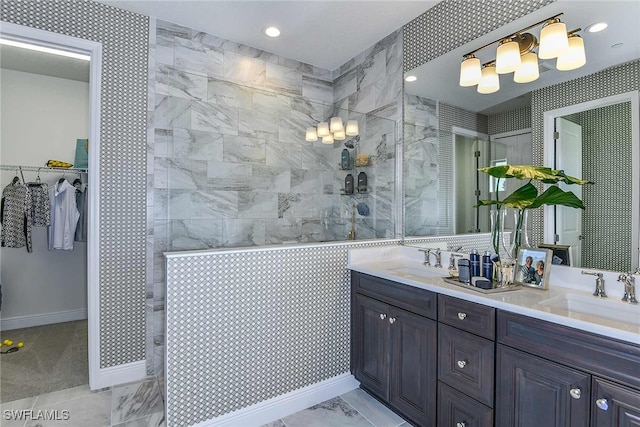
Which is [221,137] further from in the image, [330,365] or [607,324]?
[607,324]

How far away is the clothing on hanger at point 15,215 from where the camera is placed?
3.15m

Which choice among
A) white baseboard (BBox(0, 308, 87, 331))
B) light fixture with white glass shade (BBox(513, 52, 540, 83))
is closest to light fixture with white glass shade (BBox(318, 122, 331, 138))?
light fixture with white glass shade (BBox(513, 52, 540, 83))

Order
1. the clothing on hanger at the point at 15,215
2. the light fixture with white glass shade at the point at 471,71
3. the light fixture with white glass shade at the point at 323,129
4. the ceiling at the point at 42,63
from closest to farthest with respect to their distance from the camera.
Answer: the light fixture with white glass shade at the point at 471,71
the light fixture with white glass shade at the point at 323,129
the ceiling at the point at 42,63
the clothing on hanger at the point at 15,215

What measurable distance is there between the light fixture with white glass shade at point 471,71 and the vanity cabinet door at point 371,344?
5.18 feet

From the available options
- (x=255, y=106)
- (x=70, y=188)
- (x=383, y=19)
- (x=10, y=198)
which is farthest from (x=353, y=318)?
(x=10, y=198)

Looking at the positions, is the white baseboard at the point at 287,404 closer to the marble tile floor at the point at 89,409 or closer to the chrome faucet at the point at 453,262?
the marble tile floor at the point at 89,409

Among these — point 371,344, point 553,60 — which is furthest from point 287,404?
point 553,60

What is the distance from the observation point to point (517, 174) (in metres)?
1.72

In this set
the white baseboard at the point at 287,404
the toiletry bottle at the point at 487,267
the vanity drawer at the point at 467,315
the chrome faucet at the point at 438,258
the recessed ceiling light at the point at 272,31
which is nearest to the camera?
the vanity drawer at the point at 467,315

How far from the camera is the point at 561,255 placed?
5.40ft

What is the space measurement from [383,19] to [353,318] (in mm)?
2376

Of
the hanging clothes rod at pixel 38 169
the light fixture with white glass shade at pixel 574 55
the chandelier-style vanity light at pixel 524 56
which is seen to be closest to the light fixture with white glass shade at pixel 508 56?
the chandelier-style vanity light at pixel 524 56

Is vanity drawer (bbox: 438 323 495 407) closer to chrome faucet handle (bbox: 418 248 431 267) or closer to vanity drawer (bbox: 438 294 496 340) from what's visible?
vanity drawer (bbox: 438 294 496 340)

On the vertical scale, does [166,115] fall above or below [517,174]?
above
